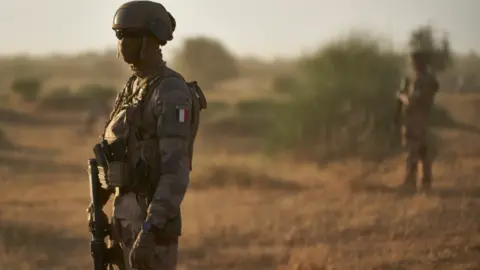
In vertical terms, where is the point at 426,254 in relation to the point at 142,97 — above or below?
below

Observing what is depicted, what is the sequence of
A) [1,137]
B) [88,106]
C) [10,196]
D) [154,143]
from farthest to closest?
[88,106], [1,137], [10,196], [154,143]

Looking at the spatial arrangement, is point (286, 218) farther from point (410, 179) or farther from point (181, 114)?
point (181, 114)

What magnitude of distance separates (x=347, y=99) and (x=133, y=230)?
13674mm

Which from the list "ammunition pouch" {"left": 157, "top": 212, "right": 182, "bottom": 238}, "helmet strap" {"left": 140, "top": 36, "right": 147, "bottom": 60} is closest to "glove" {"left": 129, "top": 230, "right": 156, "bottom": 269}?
"ammunition pouch" {"left": 157, "top": 212, "right": 182, "bottom": 238}

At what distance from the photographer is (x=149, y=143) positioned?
3.31 m

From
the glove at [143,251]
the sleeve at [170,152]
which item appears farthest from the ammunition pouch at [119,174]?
the glove at [143,251]

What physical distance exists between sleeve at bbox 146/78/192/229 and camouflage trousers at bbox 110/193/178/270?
21 centimetres

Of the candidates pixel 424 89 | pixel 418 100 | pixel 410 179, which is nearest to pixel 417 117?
pixel 418 100

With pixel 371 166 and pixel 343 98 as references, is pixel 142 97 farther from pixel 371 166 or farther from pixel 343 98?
pixel 343 98

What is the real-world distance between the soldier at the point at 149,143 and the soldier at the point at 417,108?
272 inches

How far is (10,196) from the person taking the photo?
11820 mm

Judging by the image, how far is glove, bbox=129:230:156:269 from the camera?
10.2ft

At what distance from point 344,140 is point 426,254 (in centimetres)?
997

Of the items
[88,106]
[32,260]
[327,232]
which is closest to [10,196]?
[32,260]
